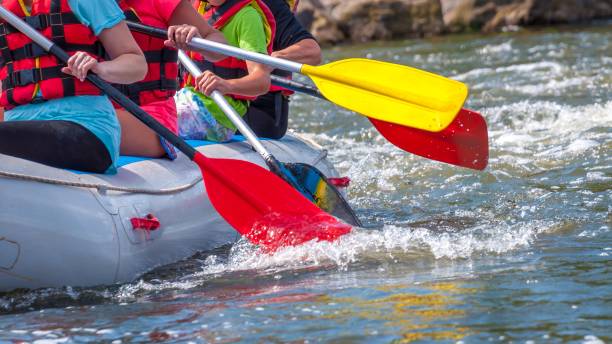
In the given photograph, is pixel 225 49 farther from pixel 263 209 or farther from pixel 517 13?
pixel 517 13

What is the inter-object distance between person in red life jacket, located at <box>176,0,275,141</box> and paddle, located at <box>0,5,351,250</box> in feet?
1.71

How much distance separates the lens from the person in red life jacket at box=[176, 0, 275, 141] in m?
4.87

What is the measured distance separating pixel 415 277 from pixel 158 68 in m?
1.48

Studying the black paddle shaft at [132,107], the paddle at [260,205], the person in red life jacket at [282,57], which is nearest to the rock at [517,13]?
the person in red life jacket at [282,57]

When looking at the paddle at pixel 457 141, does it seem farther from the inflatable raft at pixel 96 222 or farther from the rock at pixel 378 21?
the rock at pixel 378 21

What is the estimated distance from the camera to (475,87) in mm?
9781

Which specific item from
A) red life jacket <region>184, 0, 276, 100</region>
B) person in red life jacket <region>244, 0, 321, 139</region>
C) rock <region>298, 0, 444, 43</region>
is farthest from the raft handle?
rock <region>298, 0, 444, 43</region>

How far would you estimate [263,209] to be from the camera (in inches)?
173

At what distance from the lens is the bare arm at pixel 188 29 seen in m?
4.48

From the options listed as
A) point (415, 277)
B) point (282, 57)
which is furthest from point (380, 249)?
point (282, 57)

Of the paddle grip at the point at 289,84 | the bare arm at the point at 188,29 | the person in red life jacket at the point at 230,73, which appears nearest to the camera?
the bare arm at the point at 188,29

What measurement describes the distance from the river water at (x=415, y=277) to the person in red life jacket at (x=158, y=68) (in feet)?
1.66

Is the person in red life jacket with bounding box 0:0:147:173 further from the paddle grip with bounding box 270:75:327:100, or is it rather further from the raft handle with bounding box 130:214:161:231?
the paddle grip with bounding box 270:75:327:100

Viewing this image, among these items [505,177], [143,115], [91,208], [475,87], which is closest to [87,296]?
[91,208]
